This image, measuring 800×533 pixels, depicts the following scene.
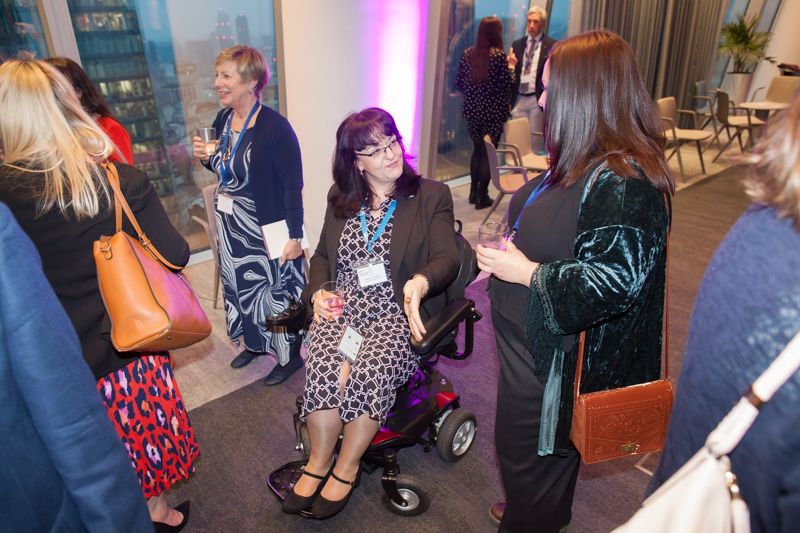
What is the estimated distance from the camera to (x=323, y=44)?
3312 millimetres

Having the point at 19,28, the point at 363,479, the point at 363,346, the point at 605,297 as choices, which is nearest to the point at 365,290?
the point at 363,346

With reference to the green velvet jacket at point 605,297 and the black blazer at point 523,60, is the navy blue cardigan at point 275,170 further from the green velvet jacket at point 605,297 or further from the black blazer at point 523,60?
the black blazer at point 523,60

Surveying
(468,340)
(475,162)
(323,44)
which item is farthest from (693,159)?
(468,340)

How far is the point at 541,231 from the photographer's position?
1.26 meters

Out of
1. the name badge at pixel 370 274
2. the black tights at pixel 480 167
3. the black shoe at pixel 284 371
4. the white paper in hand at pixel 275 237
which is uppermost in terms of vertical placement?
the name badge at pixel 370 274

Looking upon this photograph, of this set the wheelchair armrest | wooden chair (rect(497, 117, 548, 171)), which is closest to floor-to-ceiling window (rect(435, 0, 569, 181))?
wooden chair (rect(497, 117, 548, 171))

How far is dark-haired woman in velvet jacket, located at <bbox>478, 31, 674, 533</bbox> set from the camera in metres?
1.09

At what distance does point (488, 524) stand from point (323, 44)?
10.1 feet

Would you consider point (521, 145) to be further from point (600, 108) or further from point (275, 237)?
point (600, 108)

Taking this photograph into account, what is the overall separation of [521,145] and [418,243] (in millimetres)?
3347

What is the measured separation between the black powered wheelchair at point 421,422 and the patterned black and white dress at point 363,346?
115 mm

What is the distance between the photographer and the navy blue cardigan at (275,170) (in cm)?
233

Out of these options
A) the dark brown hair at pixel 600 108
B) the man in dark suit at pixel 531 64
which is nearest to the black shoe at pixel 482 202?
the man in dark suit at pixel 531 64

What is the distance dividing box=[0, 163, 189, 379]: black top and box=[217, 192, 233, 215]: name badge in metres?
0.86
